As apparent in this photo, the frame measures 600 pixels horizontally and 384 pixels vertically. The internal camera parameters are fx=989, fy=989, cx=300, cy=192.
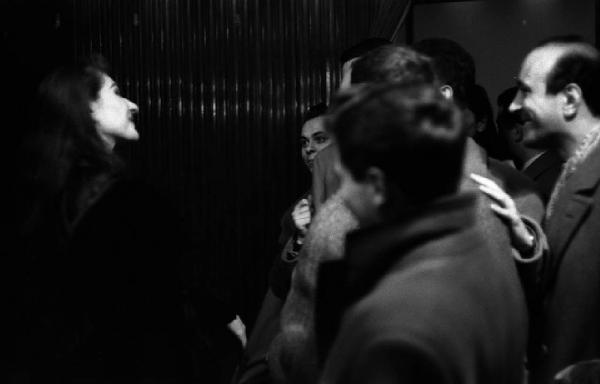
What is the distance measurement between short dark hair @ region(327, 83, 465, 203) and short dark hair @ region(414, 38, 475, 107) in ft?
3.11

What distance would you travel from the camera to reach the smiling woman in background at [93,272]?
270cm

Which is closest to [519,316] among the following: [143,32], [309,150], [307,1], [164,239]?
[164,239]

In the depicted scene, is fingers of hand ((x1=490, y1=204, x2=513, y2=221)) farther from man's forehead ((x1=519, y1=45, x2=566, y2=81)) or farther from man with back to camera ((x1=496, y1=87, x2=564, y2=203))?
man with back to camera ((x1=496, y1=87, x2=564, y2=203))

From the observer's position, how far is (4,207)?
5879mm

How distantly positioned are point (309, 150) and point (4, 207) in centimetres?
232

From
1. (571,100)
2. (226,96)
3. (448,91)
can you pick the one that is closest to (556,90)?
(571,100)

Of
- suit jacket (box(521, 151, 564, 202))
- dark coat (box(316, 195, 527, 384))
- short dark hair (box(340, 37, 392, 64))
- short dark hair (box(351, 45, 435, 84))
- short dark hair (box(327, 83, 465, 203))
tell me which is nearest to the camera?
dark coat (box(316, 195, 527, 384))

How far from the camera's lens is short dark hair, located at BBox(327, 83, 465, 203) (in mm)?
1762

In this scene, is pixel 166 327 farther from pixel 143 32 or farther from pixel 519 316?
pixel 143 32

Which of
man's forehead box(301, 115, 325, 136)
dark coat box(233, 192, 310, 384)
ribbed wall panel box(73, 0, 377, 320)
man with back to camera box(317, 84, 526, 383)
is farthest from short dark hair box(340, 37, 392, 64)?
man with back to camera box(317, 84, 526, 383)

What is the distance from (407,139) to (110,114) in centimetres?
146

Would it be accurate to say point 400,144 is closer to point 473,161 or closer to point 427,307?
point 427,307

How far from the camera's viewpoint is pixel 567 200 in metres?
3.00

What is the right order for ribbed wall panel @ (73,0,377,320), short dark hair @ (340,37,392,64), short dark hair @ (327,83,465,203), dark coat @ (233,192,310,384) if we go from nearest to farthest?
short dark hair @ (327,83,465,203) < dark coat @ (233,192,310,384) < short dark hair @ (340,37,392,64) < ribbed wall panel @ (73,0,377,320)
